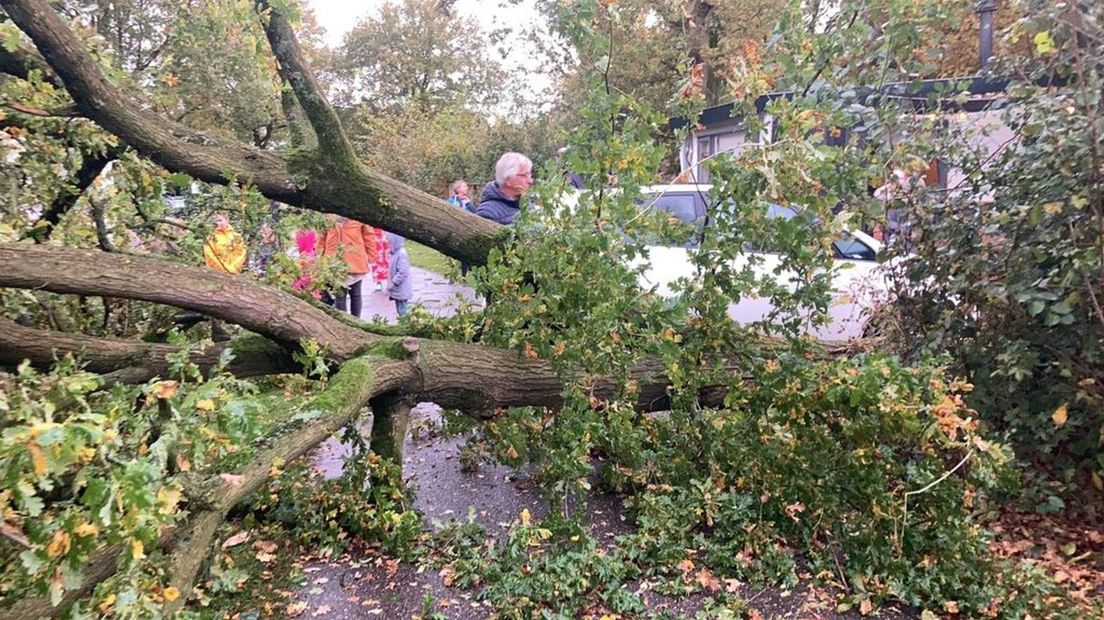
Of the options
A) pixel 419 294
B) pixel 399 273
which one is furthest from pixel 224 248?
pixel 419 294

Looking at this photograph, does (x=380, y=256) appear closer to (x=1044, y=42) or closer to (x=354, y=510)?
(x=354, y=510)

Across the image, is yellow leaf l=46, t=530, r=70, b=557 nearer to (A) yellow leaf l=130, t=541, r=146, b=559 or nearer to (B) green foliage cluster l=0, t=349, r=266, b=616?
(B) green foliage cluster l=0, t=349, r=266, b=616

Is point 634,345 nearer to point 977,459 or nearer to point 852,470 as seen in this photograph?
point 852,470

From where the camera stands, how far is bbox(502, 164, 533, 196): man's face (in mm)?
5230

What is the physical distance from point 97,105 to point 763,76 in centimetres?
335

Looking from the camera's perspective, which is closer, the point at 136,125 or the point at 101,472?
the point at 101,472

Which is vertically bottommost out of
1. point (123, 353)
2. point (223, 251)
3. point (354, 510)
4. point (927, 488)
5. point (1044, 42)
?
point (354, 510)

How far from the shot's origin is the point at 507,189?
5273 millimetres

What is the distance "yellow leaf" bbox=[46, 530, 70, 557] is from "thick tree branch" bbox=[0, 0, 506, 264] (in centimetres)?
286

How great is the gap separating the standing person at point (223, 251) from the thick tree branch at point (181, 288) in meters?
0.62

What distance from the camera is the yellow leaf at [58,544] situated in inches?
62.3

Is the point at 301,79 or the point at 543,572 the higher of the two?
the point at 301,79

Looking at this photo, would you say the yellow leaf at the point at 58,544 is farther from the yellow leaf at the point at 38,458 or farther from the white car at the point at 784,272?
the white car at the point at 784,272

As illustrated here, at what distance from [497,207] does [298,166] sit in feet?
4.85
